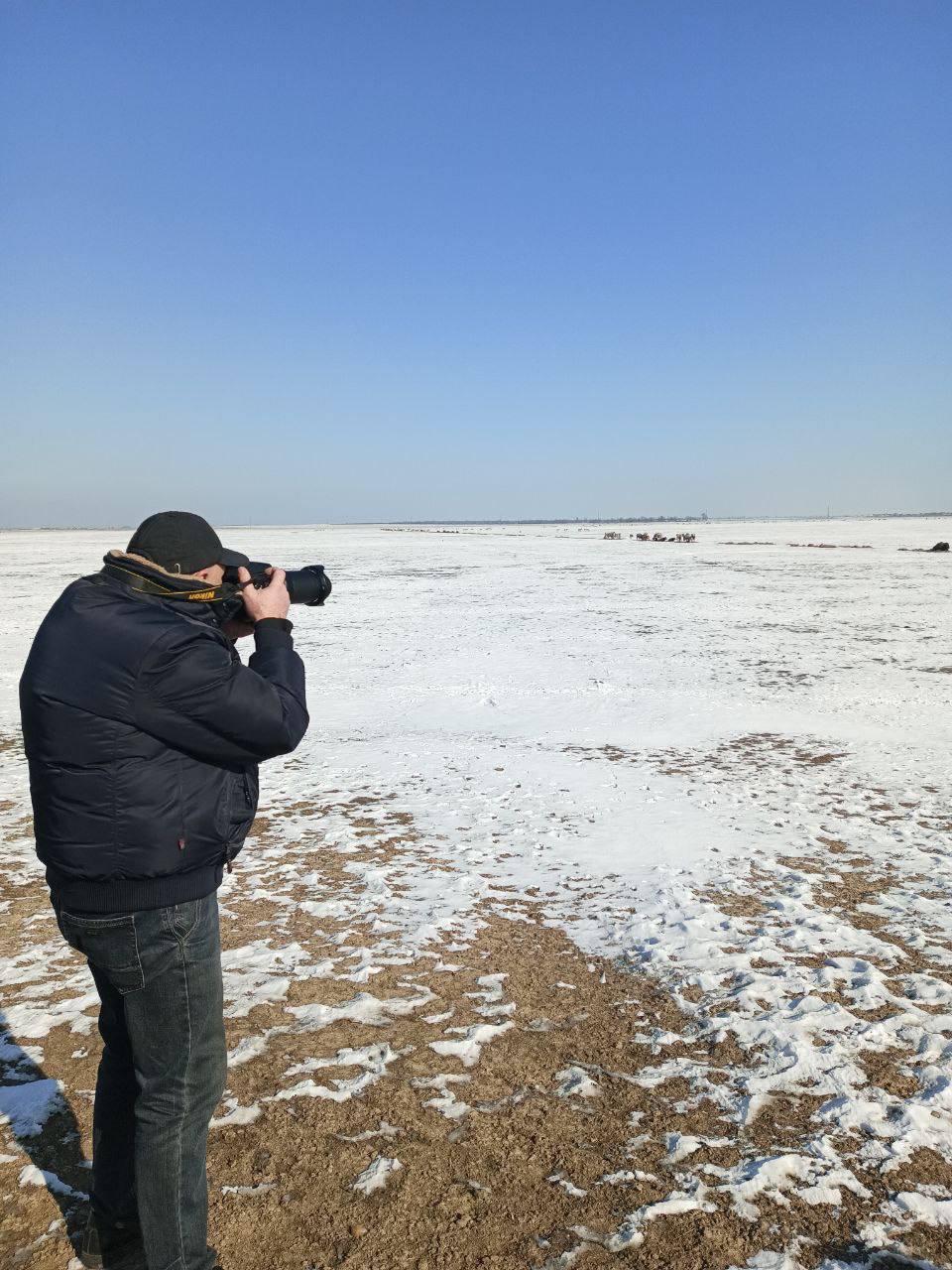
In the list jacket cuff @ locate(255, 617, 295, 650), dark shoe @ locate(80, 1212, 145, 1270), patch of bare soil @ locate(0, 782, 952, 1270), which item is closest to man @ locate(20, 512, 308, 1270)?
jacket cuff @ locate(255, 617, 295, 650)

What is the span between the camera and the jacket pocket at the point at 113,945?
2088mm

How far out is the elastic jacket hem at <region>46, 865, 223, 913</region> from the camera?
2.07 m

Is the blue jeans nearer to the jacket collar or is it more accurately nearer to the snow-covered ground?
the jacket collar

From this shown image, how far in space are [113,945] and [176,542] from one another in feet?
3.58

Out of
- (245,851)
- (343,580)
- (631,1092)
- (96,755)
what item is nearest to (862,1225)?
(631,1092)

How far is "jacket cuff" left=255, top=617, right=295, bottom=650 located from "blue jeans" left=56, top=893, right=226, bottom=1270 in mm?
756

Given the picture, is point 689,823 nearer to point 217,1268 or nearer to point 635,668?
point 217,1268

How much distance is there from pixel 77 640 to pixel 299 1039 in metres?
2.61

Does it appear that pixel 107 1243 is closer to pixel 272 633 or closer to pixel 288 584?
pixel 272 633

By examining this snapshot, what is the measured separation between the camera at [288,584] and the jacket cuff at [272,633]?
10cm

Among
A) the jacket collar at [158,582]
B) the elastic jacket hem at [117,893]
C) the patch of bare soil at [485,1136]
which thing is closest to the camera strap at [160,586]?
the jacket collar at [158,582]

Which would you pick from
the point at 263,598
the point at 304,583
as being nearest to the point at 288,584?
the point at 304,583

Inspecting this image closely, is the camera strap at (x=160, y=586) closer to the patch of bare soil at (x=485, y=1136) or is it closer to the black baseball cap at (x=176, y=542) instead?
the black baseball cap at (x=176, y=542)

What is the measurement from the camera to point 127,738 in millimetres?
2057
